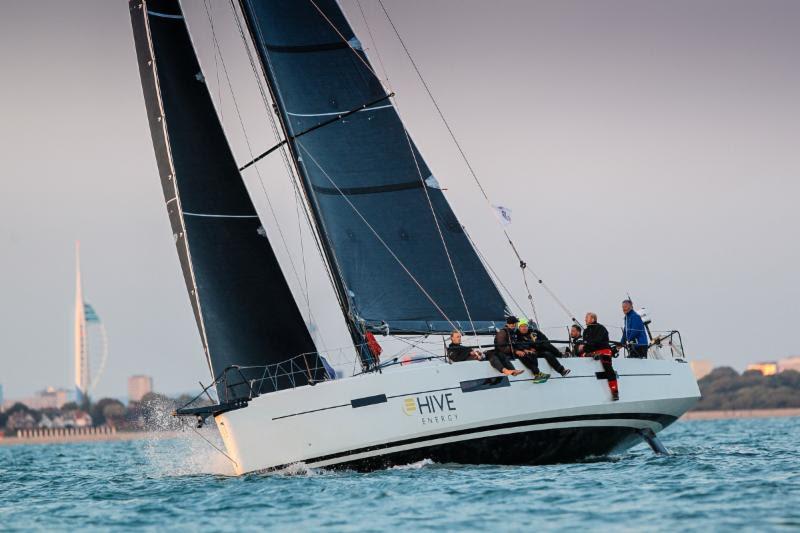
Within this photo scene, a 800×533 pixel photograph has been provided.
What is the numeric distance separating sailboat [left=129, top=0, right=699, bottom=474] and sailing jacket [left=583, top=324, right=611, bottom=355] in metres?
0.25

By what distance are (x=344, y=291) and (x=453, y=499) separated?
19.0 feet

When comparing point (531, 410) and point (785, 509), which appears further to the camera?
point (531, 410)

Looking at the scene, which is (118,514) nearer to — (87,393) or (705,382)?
(705,382)

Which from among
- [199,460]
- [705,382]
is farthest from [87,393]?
[199,460]

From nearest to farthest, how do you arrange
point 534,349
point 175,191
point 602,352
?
point 534,349, point 602,352, point 175,191

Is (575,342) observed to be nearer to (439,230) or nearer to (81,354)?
(439,230)

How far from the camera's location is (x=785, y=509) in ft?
43.0

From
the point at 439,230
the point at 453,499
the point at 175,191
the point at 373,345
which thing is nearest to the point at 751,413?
the point at 439,230

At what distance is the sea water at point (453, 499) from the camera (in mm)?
12914

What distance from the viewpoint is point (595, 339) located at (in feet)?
62.1

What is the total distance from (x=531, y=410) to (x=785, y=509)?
5337mm

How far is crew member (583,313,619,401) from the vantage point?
18859 millimetres

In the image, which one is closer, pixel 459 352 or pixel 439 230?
pixel 459 352

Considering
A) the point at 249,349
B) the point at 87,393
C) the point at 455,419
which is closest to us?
the point at 455,419
